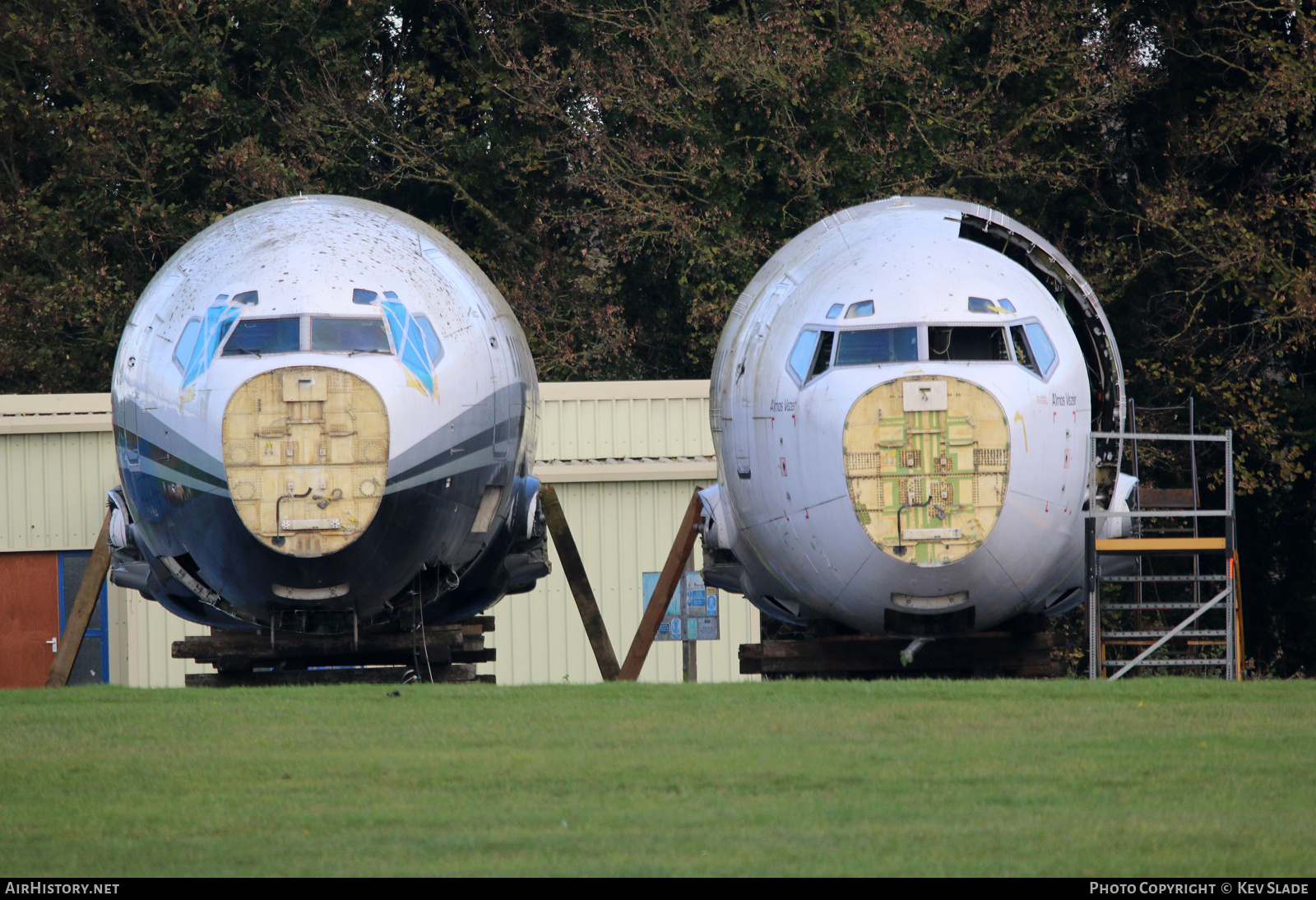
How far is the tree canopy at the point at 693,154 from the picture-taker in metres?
29.9

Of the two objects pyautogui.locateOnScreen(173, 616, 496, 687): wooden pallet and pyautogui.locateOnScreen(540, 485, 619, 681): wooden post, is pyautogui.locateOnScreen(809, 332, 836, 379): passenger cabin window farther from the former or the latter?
pyautogui.locateOnScreen(540, 485, 619, 681): wooden post

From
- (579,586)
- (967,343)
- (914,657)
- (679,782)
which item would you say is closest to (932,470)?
(967,343)

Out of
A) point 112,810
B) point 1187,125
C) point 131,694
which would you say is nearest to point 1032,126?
point 1187,125

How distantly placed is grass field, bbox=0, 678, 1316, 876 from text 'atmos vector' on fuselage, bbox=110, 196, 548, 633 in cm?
158

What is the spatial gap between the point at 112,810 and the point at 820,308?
8235 millimetres

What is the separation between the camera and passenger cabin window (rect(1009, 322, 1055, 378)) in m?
14.6

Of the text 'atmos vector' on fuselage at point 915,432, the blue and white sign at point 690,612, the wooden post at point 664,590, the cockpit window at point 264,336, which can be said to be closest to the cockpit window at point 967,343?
the text 'atmos vector' on fuselage at point 915,432

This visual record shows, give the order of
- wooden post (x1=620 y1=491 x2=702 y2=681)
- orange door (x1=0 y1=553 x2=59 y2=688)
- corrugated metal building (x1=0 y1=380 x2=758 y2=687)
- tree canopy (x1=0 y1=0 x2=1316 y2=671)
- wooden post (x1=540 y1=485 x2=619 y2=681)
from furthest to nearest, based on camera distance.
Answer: tree canopy (x1=0 y1=0 x2=1316 y2=671), orange door (x1=0 y1=553 x2=59 y2=688), corrugated metal building (x1=0 y1=380 x2=758 y2=687), wooden post (x1=540 y1=485 x2=619 y2=681), wooden post (x1=620 y1=491 x2=702 y2=681)

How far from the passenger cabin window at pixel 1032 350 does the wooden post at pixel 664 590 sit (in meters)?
5.08

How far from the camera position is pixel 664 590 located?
61.9 feet

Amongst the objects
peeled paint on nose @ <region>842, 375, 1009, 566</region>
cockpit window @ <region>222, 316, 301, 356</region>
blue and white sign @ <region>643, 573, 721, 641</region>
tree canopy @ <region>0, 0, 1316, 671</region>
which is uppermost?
tree canopy @ <region>0, 0, 1316, 671</region>

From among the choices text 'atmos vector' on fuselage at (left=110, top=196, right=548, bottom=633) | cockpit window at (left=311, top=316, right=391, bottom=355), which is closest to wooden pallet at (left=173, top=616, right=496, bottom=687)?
text 'atmos vector' on fuselage at (left=110, top=196, right=548, bottom=633)

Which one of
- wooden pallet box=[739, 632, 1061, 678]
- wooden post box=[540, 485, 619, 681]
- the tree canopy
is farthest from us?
the tree canopy

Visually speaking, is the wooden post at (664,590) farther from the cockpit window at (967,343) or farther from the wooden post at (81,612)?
the wooden post at (81,612)
